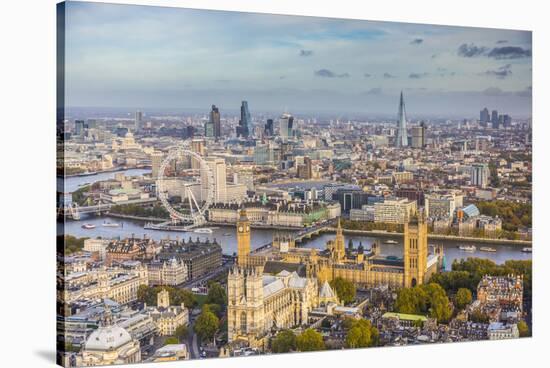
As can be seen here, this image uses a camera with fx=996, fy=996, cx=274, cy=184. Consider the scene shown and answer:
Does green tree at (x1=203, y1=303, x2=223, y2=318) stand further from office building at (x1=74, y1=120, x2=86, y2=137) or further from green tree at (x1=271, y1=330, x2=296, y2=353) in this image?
office building at (x1=74, y1=120, x2=86, y2=137)

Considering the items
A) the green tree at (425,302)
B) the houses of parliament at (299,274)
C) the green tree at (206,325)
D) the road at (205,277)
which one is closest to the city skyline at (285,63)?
the houses of parliament at (299,274)

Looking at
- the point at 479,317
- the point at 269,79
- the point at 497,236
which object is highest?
the point at 269,79

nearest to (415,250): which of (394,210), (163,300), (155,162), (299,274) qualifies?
(394,210)

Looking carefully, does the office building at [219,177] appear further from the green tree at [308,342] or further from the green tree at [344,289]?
the green tree at [308,342]

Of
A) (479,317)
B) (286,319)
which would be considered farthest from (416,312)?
(286,319)

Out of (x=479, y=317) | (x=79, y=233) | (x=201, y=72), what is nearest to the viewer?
(x=79, y=233)

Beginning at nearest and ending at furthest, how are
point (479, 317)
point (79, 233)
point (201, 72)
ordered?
point (79, 233) → point (201, 72) → point (479, 317)
